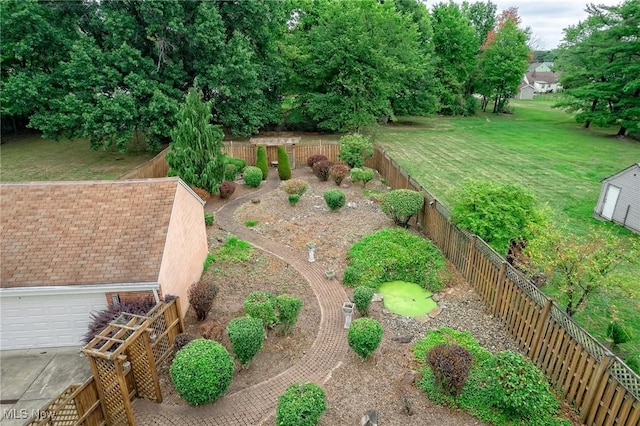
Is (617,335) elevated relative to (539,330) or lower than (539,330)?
lower

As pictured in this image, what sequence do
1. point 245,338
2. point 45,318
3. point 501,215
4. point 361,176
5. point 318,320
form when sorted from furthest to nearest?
point 361,176 → point 501,215 → point 318,320 → point 45,318 → point 245,338

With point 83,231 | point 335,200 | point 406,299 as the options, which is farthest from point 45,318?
point 335,200

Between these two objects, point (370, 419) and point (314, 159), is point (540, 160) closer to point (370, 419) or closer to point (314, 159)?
point (314, 159)

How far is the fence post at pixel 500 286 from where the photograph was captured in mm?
9719

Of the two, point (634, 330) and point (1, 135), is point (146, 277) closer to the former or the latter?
point (634, 330)

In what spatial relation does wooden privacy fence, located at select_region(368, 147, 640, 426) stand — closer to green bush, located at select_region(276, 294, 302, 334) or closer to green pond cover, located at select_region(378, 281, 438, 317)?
green pond cover, located at select_region(378, 281, 438, 317)

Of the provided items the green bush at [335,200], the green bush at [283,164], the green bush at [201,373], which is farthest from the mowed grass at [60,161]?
the green bush at [201,373]

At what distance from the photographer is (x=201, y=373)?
7332mm

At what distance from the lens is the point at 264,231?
15984 millimetres

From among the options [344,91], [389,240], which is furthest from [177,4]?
[389,240]

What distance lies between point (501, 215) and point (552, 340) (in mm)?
4081

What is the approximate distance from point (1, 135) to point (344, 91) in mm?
29883

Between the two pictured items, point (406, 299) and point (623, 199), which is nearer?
point (406, 299)

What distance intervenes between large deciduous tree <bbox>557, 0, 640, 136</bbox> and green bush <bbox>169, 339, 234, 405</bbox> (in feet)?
125
